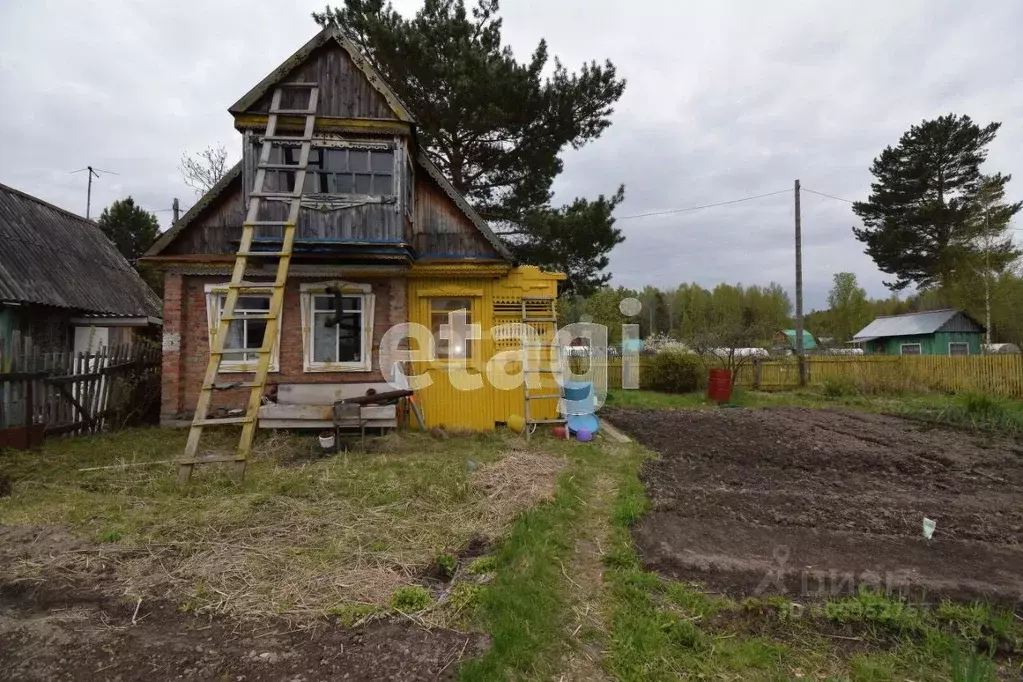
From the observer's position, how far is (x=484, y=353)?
10359 mm

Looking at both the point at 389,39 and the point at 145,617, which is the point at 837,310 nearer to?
the point at 389,39

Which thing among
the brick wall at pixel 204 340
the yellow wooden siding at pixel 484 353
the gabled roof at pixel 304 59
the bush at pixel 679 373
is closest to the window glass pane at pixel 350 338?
the brick wall at pixel 204 340

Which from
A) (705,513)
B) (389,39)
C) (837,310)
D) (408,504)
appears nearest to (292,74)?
(389,39)

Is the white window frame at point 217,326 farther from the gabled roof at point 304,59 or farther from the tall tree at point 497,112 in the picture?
the tall tree at point 497,112

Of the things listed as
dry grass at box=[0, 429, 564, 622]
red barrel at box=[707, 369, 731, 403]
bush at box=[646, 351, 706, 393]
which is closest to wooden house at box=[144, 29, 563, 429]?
dry grass at box=[0, 429, 564, 622]

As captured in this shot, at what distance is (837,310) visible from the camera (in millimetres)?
58875

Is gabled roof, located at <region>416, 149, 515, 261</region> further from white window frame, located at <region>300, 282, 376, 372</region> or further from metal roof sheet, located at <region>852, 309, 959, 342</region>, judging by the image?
metal roof sheet, located at <region>852, 309, 959, 342</region>

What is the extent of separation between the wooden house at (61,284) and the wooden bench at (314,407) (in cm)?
494

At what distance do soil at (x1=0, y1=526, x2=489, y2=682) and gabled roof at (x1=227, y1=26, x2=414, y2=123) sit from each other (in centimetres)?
821

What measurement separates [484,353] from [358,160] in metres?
A: 4.32

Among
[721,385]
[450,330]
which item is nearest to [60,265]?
[450,330]

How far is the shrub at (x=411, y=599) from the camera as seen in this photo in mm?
3498

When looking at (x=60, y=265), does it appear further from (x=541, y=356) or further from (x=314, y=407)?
(x=541, y=356)

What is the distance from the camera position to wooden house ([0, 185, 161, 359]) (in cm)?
1132
